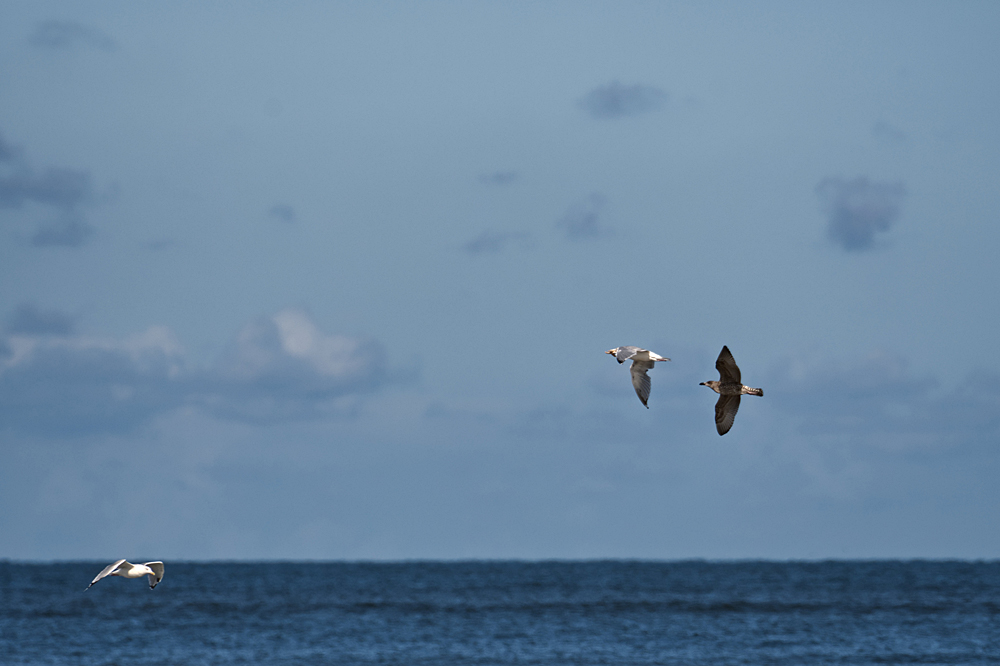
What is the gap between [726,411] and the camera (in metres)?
15.4

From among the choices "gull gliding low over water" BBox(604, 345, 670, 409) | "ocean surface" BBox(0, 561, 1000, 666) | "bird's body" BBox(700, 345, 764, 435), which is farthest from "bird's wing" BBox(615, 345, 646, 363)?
"ocean surface" BBox(0, 561, 1000, 666)

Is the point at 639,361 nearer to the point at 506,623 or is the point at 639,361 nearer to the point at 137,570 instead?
the point at 137,570

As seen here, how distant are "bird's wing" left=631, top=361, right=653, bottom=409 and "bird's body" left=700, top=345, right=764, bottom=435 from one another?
0.99m

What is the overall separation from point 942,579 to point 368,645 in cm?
5876

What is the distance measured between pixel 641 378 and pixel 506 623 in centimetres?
3598

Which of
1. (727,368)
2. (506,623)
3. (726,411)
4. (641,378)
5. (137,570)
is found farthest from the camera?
(506,623)

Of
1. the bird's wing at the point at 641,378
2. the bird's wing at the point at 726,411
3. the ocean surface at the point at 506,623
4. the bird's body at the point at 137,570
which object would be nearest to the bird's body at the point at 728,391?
the bird's wing at the point at 726,411

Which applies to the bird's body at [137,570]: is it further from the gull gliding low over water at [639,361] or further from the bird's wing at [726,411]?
the bird's wing at [726,411]

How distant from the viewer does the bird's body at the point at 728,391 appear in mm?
15086

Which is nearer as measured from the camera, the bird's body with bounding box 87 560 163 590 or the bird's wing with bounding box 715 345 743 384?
the bird's wing with bounding box 715 345 743 384

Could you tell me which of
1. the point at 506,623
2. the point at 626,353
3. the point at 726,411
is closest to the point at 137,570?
the point at 626,353

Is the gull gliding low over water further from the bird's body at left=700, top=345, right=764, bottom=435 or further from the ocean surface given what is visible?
the ocean surface

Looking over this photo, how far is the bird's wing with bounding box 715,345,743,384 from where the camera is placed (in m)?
14.9

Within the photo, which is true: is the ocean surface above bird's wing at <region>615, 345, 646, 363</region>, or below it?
below
